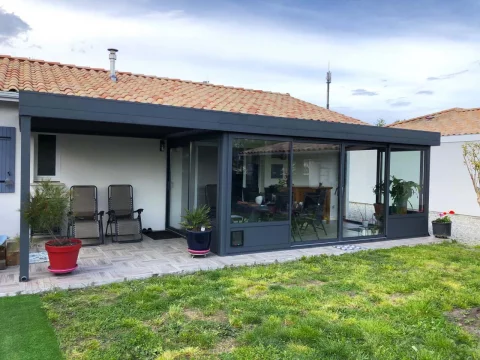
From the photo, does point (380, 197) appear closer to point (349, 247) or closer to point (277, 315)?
point (349, 247)

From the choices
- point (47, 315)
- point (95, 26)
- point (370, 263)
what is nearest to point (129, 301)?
point (47, 315)

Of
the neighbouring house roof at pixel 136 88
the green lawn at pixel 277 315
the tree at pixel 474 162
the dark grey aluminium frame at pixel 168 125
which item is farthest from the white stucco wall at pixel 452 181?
the green lawn at pixel 277 315

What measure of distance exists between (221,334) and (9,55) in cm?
892

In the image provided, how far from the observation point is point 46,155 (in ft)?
26.2

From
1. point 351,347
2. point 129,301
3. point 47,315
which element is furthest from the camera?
point 129,301

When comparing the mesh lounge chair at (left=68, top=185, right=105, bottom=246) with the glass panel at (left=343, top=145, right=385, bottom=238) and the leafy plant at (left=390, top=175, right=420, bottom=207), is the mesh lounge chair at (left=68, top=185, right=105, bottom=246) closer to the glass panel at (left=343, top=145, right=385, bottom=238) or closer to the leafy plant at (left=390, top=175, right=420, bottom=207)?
the glass panel at (left=343, top=145, right=385, bottom=238)

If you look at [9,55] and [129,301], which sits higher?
[9,55]

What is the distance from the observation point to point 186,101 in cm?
852

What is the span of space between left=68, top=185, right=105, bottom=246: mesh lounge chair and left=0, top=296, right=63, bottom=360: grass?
3.05 metres

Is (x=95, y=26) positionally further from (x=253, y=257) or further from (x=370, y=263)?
(x=370, y=263)

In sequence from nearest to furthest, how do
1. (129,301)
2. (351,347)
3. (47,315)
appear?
(351,347)
(47,315)
(129,301)

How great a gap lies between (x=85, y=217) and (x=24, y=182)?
316 centimetres

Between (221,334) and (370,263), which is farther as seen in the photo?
(370,263)

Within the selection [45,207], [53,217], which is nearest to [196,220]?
[53,217]
